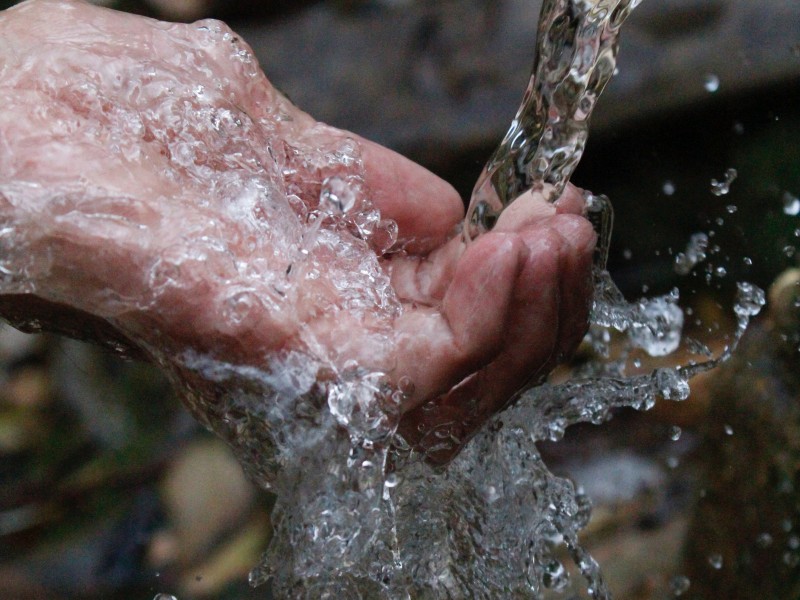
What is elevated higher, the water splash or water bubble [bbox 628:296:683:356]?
the water splash

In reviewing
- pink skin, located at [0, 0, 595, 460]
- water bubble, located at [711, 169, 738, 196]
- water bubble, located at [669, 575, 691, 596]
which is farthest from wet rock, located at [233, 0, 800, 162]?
pink skin, located at [0, 0, 595, 460]

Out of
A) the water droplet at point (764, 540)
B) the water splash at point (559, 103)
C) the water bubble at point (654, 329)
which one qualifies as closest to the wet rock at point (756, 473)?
the water droplet at point (764, 540)

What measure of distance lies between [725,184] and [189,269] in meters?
1.94

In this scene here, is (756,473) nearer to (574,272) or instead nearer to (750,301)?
(750,301)

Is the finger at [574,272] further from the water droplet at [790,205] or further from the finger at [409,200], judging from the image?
the water droplet at [790,205]

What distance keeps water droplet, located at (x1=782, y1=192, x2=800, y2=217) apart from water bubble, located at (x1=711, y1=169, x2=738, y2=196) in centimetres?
14

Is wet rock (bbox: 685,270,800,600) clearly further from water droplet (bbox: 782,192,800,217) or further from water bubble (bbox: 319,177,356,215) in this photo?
water bubble (bbox: 319,177,356,215)

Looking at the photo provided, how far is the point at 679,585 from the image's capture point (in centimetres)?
227

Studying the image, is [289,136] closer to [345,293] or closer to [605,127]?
[345,293]

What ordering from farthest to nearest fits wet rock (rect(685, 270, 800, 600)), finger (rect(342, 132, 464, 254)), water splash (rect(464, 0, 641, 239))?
wet rock (rect(685, 270, 800, 600)), finger (rect(342, 132, 464, 254)), water splash (rect(464, 0, 641, 239))

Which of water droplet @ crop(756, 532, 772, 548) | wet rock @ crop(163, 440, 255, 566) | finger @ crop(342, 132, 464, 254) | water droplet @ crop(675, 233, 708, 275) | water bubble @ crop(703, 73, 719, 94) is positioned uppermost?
finger @ crop(342, 132, 464, 254)

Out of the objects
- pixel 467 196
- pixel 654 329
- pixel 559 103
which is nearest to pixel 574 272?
pixel 559 103

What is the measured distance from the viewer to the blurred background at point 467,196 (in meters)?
2.39

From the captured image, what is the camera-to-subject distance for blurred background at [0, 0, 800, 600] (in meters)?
2.39
